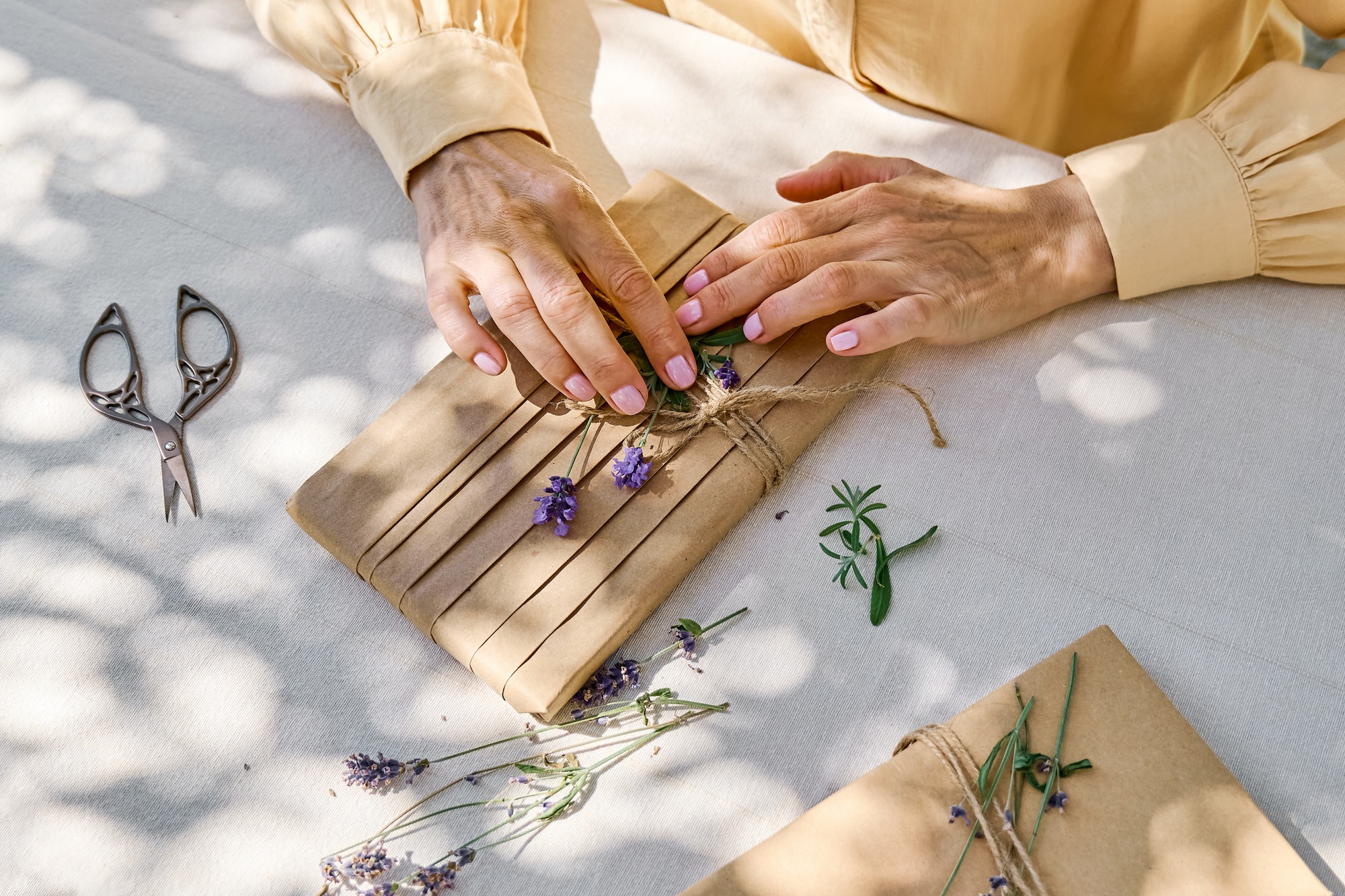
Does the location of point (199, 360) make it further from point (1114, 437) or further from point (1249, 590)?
point (1249, 590)

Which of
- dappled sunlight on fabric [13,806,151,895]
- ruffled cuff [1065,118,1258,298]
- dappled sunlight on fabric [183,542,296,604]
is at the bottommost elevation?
A: dappled sunlight on fabric [13,806,151,895]

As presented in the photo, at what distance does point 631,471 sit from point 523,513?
0.41 ft

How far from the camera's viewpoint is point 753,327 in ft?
3.27

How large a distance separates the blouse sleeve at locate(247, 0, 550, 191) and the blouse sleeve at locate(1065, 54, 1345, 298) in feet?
2.47

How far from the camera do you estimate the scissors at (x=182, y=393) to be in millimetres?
989

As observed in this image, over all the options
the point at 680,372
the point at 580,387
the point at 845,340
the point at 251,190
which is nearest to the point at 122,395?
the point at 251,190

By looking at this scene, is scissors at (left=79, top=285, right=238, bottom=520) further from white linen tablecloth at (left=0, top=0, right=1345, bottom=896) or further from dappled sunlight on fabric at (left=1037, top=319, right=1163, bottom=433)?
dappled sunlight on fabric at (left=1037, top=319, right=1163, bottom=433)

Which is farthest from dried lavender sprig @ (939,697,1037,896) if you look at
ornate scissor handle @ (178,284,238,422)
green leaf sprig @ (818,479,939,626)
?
ornate scissor handle @ (178,284,238,422)

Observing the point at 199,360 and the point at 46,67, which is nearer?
the point at 199,360

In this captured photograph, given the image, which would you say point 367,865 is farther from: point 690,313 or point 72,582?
point 690,313

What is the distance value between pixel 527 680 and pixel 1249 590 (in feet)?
2.49

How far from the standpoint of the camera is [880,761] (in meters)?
0.85

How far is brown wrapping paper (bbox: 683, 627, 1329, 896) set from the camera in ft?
2.43

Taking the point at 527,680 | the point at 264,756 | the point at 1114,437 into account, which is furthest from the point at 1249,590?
the point at 264,756
